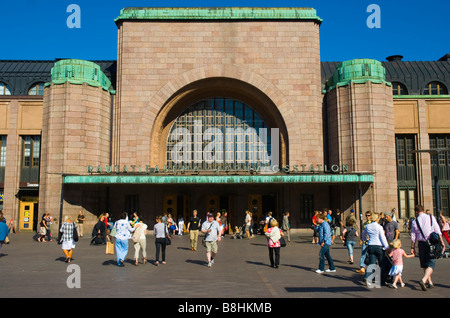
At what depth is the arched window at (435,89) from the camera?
35.6 m

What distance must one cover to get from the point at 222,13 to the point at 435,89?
18.7 metres

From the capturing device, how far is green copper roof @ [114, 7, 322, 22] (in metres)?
30.9

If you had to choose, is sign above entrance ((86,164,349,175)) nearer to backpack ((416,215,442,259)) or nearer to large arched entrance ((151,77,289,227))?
large arched entrance ((151,77,289,227))

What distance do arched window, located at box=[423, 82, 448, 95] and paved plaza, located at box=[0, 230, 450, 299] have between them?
22963 mm

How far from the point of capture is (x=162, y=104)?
30312 millimetres

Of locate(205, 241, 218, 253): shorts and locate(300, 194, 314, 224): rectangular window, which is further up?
locate(300, 194, 314, 224): rectangular window

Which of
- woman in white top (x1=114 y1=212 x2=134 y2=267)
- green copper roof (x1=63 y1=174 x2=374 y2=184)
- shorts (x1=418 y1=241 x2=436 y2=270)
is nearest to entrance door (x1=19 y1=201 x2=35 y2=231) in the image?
green copper roof (x1=63 y1=174 x2=374 y2=184)

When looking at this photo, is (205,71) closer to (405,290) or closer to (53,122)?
(53,122)

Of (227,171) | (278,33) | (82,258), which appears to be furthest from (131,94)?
(82,258)

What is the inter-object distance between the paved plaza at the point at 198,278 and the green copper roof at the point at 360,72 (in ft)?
48.8

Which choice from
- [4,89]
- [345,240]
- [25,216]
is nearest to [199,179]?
[345,240]

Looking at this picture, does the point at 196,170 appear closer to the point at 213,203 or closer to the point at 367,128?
the point at 213,203

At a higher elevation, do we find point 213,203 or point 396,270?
point 213,203

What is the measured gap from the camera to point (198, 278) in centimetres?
1211
